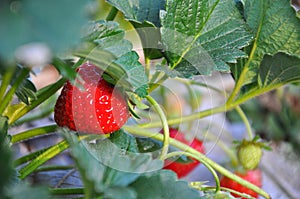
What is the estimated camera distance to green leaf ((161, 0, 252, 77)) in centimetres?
49

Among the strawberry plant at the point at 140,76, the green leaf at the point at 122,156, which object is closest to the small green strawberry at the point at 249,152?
the strawberry plant at the point at 140,76

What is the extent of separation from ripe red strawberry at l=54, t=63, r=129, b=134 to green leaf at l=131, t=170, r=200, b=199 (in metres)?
0.12

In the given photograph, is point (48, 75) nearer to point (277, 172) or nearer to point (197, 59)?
point (277, 172)

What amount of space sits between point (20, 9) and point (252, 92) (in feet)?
1.47

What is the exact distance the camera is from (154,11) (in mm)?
542

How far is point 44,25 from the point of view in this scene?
22 cm

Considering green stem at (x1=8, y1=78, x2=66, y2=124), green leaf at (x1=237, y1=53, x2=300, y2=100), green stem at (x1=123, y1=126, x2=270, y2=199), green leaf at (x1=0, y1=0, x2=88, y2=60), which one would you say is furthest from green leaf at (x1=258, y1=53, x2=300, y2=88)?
green leaf at (x1=0, y1=0, x2=88, y2=60)

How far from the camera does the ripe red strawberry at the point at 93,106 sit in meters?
0.51

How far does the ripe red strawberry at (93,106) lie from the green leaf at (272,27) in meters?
0.15

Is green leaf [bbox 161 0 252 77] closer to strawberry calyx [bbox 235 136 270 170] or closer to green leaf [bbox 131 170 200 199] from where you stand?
green leaf [bbox 131 170 200 199]

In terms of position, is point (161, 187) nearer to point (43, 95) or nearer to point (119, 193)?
point (119, 193)

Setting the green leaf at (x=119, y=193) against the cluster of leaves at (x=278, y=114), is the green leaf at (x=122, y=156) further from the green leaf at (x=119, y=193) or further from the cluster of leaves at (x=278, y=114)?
the cluster of leaves at (x=278, y=114)

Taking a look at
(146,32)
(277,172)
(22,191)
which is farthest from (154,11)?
(277,172)

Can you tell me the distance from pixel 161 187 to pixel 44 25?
194 millimetres
